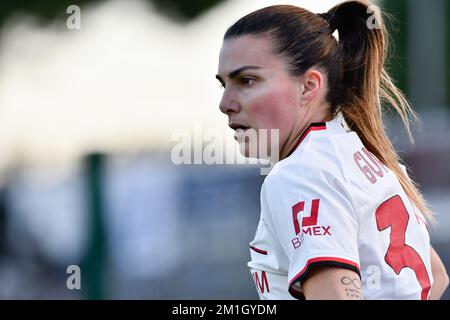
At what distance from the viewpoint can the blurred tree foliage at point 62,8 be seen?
14883mm

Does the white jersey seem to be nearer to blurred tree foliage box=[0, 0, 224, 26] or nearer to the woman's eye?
the woman's eye

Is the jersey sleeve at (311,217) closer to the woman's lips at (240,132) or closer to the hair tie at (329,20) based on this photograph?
the woman's lips at (240,132)

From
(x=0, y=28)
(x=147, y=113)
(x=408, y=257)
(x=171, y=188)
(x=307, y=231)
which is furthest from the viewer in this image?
(x=0, y=28)

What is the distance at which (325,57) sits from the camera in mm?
3414

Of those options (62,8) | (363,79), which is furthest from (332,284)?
(62,8)

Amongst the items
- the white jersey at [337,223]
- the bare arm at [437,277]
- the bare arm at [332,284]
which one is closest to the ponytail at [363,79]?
the white jersey at [337,223]

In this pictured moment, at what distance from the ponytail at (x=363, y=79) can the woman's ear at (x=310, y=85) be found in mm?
95

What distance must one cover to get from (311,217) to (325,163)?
0.69ft

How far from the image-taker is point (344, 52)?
3.55 meters

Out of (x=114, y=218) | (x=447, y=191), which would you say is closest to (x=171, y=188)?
(x=114, y=218)

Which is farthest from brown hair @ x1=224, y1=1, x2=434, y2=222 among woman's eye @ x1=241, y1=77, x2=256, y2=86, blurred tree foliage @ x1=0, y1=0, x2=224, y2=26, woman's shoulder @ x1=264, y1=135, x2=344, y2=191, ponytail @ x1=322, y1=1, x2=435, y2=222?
blurred tree foliage @ x1=0, y1=0, x2=224, y2=26

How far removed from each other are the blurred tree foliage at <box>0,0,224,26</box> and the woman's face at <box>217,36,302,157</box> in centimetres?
1158

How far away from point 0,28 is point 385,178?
1225 cm

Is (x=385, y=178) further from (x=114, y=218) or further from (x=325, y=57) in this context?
(x=114, y=218)
